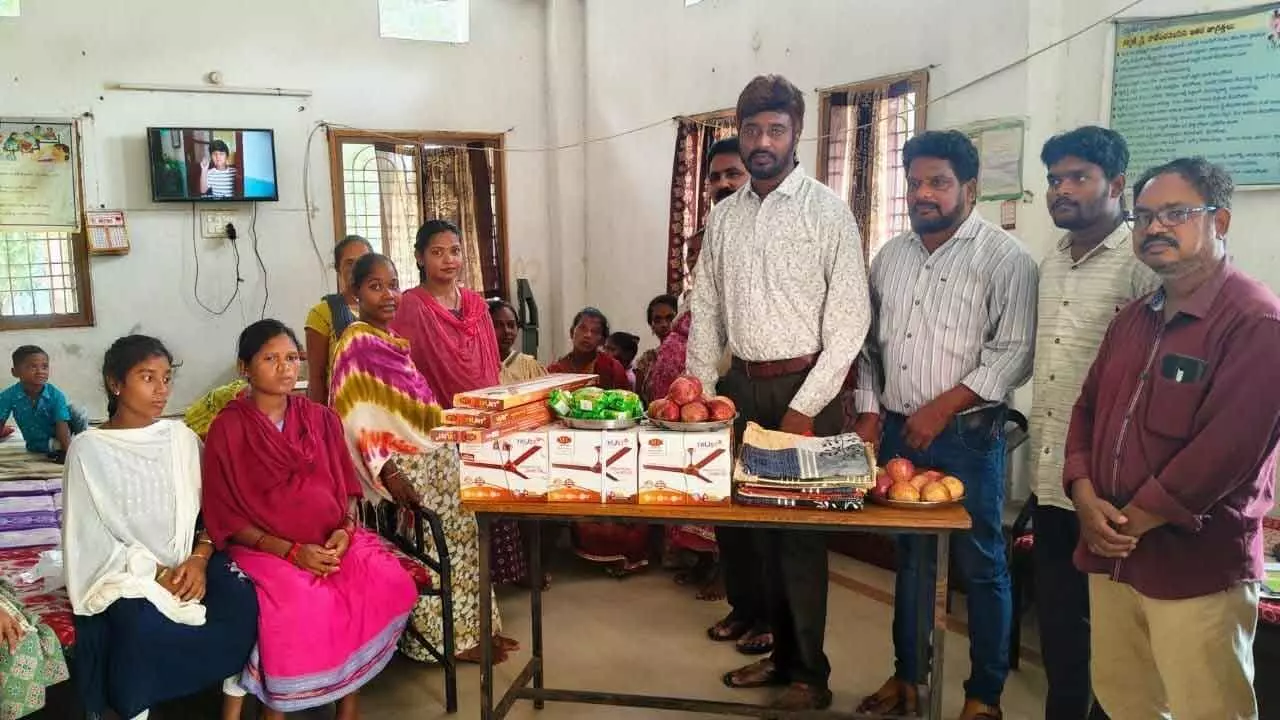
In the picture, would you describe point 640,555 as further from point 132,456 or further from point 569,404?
point 132,456

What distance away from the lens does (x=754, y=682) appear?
2.95 metres

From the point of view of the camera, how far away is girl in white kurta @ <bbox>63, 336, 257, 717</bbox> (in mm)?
2229

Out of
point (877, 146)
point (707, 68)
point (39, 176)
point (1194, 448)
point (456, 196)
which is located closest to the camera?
point (1194, 448)

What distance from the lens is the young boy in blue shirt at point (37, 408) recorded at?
444cm

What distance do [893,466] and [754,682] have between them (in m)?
1.17

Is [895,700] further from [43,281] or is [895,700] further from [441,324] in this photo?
[43,281]

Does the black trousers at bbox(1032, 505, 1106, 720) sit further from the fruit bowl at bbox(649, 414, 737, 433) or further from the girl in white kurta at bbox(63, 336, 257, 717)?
the girl in white kurta at bbox(63, 336, 257, 717)

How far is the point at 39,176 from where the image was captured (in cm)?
598

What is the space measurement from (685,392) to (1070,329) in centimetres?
104

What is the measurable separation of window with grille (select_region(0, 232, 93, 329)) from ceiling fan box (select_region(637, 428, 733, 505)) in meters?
5.65

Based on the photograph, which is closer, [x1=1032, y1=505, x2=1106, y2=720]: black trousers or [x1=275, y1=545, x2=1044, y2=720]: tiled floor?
[x1=1032, y1=505, x2=1106, y2=720]: black trousers

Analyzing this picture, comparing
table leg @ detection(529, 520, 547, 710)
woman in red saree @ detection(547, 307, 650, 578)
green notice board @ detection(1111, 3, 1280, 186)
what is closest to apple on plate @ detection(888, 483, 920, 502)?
table leg @ detection(529, 520, 547, 710)

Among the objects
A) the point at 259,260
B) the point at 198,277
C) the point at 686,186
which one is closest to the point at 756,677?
the point at 686,186

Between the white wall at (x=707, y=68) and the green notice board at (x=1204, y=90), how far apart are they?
47 centimetres
